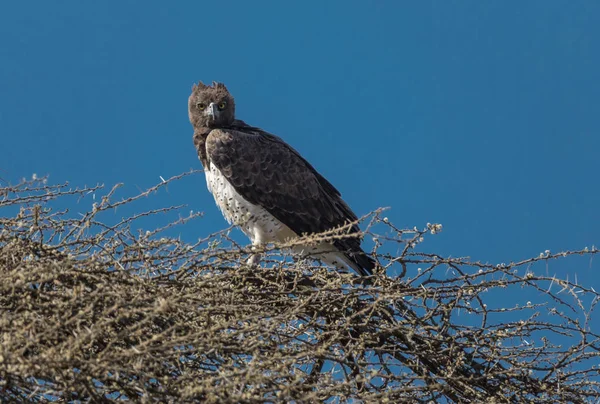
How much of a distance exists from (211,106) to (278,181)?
0.93 metres

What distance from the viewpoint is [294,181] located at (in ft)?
23.8

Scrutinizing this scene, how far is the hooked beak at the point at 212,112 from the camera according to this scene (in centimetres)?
766

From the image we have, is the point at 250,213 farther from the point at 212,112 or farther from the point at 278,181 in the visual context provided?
the point at 212,112

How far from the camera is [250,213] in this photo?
275 inches

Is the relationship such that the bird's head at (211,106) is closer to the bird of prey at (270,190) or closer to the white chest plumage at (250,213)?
the bird of prey at (270,190)

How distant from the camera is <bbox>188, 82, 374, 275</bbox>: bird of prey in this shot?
6.98 metres

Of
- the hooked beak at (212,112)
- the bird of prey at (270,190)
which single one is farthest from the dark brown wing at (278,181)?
the hooked beak at (212,112)

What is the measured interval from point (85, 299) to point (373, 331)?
66.3 inches

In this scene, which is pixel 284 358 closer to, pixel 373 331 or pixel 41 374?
pixel 41 374

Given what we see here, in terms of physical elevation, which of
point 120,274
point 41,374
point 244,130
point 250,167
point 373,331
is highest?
point 244,130

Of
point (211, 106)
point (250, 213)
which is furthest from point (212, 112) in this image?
point (250, 213)

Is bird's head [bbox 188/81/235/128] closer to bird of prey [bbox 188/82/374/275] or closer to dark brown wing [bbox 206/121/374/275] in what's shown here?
bird of prey [bbox 188/82/374/275]

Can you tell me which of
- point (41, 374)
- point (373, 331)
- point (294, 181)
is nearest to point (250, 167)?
point (294, 181)

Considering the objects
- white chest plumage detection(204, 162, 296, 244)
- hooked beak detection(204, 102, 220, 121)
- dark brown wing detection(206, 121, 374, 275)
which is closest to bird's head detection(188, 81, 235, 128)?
Answer: hooked beak detection(204, 102, 220, 121)
